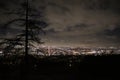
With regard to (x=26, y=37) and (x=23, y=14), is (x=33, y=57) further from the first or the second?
(x=23, y=14)

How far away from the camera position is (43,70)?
3481cm

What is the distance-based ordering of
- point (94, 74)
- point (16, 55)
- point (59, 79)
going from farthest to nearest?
point (59, 79) < point (94, 74) < point (16, 55)

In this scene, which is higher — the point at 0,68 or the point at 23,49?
the point at 23,49

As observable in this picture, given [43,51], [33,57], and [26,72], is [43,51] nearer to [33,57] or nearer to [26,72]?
[33,57]

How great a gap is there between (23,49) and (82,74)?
918 centimetres

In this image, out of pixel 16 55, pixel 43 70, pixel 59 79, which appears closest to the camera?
pixel 16 55

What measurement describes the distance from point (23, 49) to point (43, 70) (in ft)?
53.0

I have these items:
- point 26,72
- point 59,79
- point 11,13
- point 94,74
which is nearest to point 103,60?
point 94,74

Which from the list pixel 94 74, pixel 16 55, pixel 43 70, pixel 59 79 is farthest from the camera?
pixel 43 70

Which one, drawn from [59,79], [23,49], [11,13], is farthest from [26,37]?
[59,79]

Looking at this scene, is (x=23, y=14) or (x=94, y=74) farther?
(x=94, y=74)

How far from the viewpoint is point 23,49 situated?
1936 centimetres

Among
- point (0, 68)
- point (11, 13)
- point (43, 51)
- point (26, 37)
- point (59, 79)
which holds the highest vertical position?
point (11, 13)

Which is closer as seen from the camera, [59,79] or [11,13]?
[11,13]
